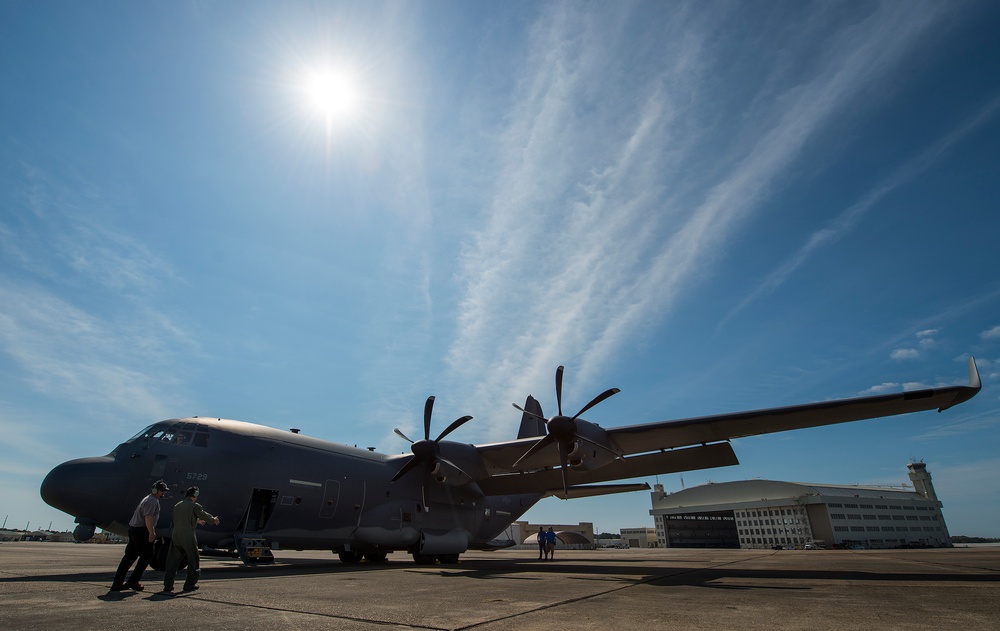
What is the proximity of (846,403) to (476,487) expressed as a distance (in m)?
14.0

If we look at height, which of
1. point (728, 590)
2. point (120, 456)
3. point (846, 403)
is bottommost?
point (728, 590)

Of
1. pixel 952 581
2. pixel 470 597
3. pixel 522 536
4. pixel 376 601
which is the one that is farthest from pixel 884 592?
pixel 522 536

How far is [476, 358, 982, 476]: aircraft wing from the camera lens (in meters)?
13.3

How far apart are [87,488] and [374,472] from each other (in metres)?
8.44

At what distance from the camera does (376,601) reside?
6453 mm

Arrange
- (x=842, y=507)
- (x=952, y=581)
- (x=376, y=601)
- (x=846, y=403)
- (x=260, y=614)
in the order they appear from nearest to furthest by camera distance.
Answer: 1. (x=260, y=614)
2. (x=376, y=601)
3. (x=952, y=581)
4. (x=846, y=403)
5. (x=842, y=507)

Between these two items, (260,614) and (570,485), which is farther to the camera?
(570,485)

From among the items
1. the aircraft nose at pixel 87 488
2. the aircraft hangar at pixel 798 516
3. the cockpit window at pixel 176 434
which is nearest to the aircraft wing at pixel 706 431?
the cockpit window at pixel 176 434

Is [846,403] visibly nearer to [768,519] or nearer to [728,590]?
[728,590]

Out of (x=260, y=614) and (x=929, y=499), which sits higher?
(x=929, y=499)

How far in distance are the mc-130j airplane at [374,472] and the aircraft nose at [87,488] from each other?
25 millimetres

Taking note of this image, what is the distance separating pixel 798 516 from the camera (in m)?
74.8

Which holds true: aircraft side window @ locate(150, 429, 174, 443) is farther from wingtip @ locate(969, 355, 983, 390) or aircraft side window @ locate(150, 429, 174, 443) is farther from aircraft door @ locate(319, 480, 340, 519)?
wingtip @ locate(969, 355, 983, 390)

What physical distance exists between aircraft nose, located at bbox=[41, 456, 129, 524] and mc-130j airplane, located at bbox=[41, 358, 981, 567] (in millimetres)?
25
